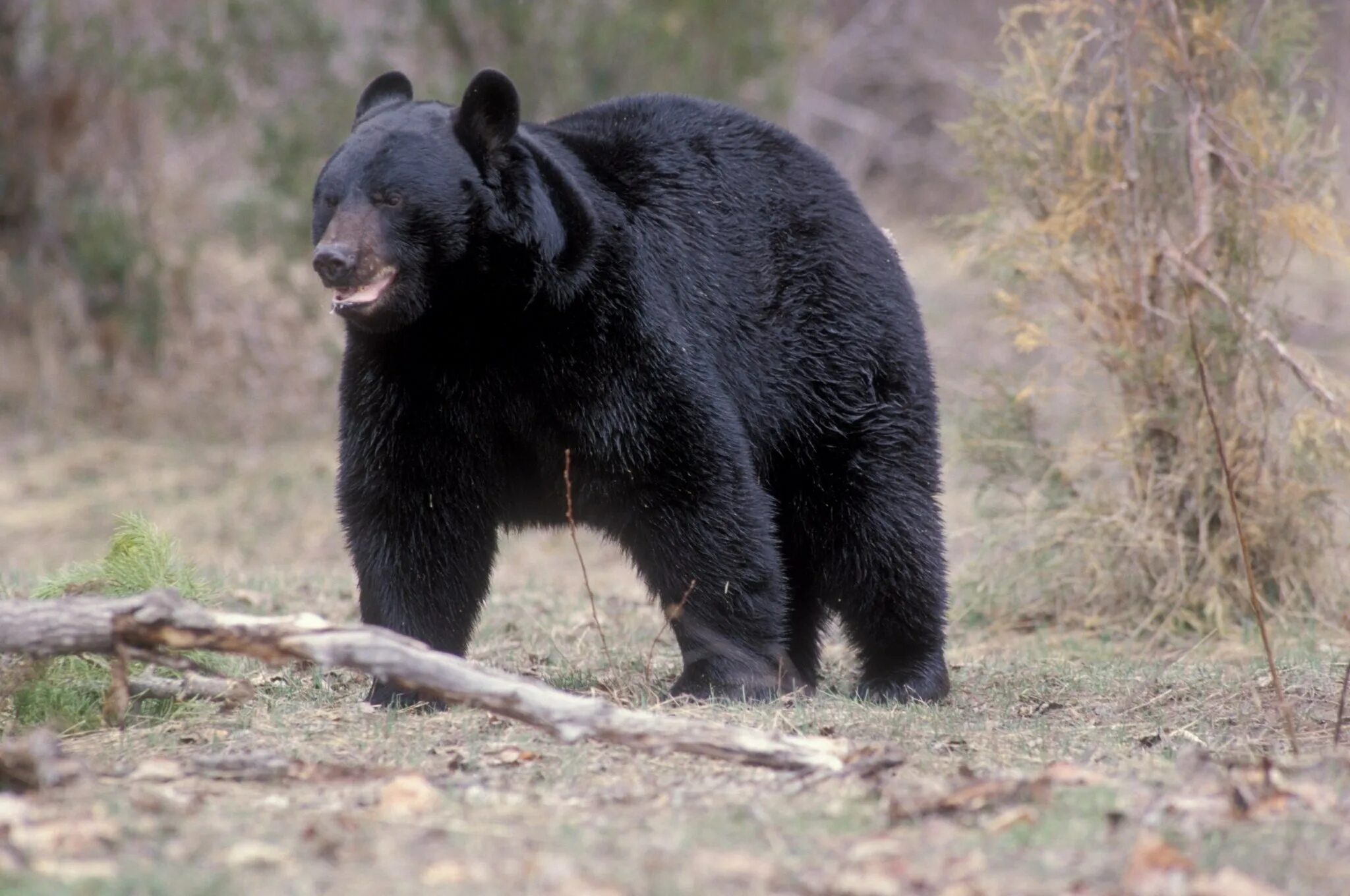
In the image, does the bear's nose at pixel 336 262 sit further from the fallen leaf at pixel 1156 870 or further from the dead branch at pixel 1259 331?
the dead branch at pixel 1259 331

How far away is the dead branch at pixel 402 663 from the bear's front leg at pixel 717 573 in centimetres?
125

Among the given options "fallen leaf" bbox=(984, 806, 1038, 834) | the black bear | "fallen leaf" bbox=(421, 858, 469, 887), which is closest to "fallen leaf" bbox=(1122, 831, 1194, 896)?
"fallen leaf" bbox=(984, 806, 1038, 834)

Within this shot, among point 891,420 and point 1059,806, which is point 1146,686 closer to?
point 891,420

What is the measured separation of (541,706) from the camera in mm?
3838

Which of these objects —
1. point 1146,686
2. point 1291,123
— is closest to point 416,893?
point 1146,686

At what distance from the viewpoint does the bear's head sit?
479 cm

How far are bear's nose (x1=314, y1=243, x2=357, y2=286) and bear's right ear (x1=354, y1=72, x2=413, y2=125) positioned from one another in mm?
814

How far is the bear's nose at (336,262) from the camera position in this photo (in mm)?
4703

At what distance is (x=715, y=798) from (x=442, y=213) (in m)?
2.09

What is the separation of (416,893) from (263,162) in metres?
10.6

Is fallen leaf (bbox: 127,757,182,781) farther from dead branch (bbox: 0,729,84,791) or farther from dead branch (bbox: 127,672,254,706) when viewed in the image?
dead branch (bbox: 127,672,254,706)

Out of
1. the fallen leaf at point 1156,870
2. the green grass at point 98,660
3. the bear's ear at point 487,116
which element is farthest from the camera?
the bear's ear at point 487,116

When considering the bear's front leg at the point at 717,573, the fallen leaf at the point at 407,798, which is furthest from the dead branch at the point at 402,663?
the bear's front leg at the point at 717,573

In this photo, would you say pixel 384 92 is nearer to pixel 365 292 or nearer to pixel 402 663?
pixel 365 292
